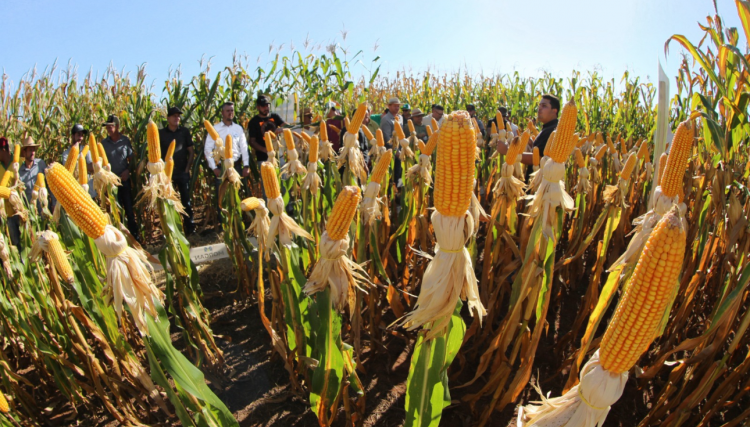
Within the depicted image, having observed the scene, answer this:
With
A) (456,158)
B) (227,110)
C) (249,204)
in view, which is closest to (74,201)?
(249,204)

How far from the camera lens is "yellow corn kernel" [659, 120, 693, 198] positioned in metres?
1.88

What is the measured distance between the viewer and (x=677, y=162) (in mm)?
1892

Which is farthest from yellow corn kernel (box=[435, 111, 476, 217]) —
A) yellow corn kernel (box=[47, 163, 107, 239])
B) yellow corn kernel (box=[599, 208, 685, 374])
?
yellow corn kernel (box=[47, 163, 107, 239])

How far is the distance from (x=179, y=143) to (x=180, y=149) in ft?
0.31

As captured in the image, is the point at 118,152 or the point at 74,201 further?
the point at 118,152

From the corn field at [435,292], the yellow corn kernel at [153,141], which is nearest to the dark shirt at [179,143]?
the corn field at [435,292]

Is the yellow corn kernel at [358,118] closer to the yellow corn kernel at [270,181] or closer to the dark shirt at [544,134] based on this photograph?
the yellow corn kernel at [270,181]

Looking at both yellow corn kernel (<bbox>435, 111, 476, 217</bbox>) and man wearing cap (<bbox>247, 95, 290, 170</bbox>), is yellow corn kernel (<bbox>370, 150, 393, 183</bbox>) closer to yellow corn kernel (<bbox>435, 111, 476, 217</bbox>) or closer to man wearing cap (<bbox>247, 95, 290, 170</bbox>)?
yellow corn kernel (<bbox>435, 111, 476, 217</bbox>)

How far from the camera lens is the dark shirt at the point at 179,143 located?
6.20 meters

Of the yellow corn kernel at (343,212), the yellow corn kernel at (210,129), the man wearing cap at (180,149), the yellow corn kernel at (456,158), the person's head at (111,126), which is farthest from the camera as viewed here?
the man wearing cap at (180,149)

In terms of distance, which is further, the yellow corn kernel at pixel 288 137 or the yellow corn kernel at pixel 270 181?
the yellow corn kernel at pixel 288 137

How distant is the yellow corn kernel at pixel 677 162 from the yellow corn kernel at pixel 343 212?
152 cm

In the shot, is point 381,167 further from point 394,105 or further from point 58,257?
point 394,105

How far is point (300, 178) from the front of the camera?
3.35m
